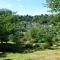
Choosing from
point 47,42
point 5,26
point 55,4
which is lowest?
point 47,42

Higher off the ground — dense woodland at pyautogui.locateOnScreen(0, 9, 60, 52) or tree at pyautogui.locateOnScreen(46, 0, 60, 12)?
tree at pyautogui.locateOnScreen(46, 0, 60, 12)

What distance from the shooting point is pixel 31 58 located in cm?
2491

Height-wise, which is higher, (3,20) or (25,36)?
(3,20)

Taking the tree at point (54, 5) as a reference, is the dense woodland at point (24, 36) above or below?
below

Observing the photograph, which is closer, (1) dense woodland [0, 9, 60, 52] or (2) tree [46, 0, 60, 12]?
(2) tree [46, 0, 60, 12]

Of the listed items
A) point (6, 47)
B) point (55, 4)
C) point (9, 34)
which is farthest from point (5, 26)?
point (55, 4)

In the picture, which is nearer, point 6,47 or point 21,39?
point 6,47

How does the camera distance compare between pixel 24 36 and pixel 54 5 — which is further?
pixel 24 36

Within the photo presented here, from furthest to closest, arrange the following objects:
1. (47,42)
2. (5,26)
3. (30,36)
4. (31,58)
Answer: (30,36) < (47,42) < (5,26) < (31,58)

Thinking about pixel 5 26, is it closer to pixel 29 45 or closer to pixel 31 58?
pixel 29 45

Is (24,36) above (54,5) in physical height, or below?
below

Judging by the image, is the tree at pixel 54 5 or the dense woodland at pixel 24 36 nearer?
the tree at pixel 54 5

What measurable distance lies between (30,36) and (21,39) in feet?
6.02

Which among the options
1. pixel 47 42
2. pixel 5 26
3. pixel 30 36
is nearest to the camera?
pixel 5 26
